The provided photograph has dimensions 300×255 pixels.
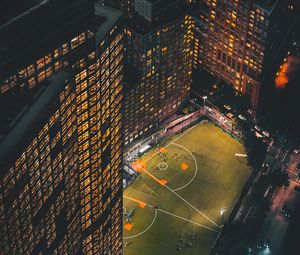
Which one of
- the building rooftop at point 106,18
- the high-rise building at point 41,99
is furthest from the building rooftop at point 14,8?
the building rooftop at point 106,18

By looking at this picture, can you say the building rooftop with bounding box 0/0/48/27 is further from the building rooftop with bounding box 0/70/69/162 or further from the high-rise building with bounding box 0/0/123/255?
the building rooftop with bounding box 0/70/69/162

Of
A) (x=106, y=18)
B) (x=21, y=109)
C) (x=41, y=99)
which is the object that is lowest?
(x=21, y=109)

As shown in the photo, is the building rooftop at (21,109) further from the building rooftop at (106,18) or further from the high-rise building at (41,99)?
the building rooftop at (106,18)

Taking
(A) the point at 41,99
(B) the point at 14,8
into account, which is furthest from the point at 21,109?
(B) the point at 14,8

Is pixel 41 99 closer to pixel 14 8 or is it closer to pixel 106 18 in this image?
pixel 14 8

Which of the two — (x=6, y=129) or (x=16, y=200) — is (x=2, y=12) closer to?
(x=6, y=129)

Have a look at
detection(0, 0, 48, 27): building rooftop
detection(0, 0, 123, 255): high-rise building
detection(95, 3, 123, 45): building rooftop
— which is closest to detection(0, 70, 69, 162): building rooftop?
detection(0, 0, 123, 255): high-rise building
